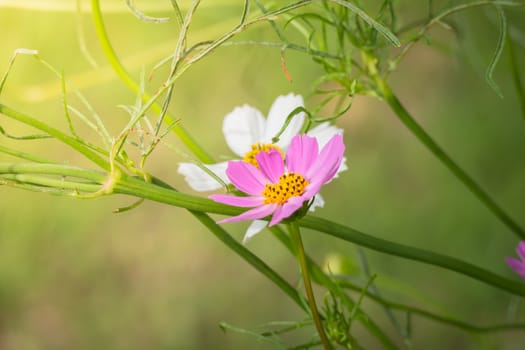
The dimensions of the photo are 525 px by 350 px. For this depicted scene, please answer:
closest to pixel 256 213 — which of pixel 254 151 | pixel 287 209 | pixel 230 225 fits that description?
pixel 287 209

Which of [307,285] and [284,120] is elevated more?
[284,120]

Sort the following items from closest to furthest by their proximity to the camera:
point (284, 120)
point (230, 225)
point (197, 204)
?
point (197, 204) → point (284, 120) → point (230, 225)

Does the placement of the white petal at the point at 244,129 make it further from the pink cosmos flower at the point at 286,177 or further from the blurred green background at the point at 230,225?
the blurred green background at the point at 230,225

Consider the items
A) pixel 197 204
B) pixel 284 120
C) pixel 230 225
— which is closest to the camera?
pixel 197 204

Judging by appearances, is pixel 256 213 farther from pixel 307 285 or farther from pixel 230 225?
pixel 230 225

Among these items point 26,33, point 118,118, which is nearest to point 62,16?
point 26,33

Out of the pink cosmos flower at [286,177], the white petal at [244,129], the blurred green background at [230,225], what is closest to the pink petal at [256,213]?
the pink cosmos flower at [286,177]
